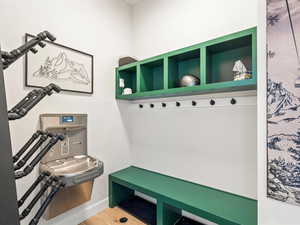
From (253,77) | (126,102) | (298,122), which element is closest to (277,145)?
(298,122)

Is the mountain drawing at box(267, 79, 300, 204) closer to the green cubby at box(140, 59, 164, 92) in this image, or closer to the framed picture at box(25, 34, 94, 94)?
the green cubby at box(140, 59, 164, 92)

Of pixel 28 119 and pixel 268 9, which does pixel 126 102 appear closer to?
pixel 28 119

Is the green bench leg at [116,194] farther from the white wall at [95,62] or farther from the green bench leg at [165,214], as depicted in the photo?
the green bench leg at [165,214]

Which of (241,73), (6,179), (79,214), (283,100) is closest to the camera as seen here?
(6,179)

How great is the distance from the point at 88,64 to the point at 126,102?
0.79 meters

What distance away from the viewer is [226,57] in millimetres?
1775

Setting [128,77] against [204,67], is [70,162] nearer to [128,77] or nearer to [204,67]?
[128,77]

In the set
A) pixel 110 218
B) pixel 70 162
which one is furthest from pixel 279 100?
pixel 110 218

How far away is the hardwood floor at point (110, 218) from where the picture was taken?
2.00 m

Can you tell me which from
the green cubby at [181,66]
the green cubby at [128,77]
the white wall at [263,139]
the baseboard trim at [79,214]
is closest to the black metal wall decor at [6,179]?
the baseboard trim at [79,214]

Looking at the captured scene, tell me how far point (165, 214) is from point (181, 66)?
1.71 m

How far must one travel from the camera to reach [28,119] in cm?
161

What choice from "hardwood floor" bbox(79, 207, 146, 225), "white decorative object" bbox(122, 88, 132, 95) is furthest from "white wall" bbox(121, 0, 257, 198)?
"hardwood floor" bbox(79, 207, 146, 225)

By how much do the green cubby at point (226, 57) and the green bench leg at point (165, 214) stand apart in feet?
4.48
